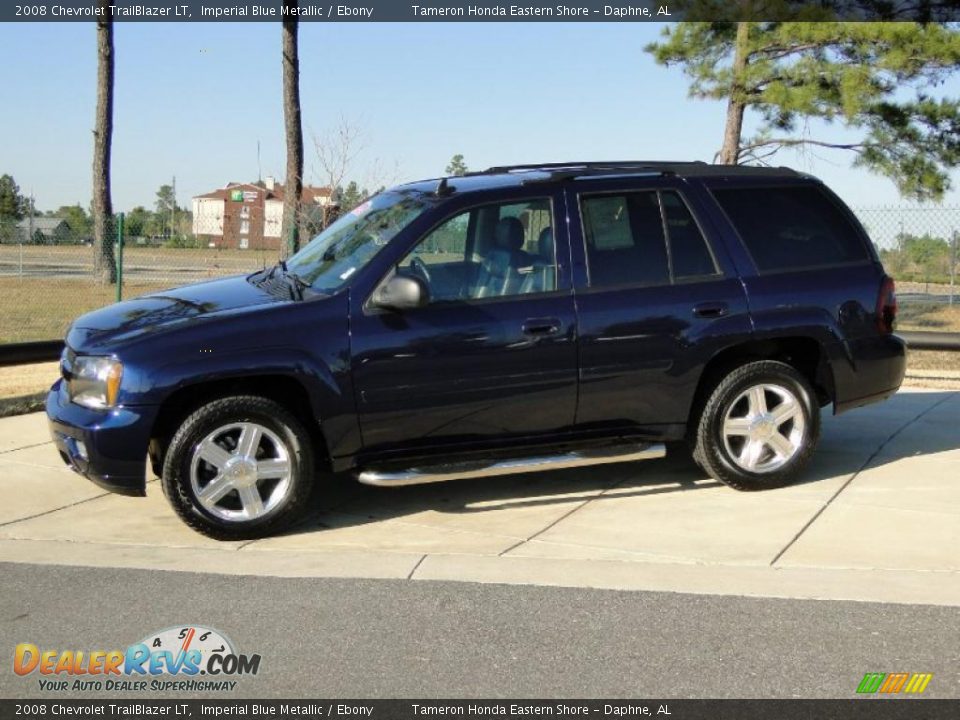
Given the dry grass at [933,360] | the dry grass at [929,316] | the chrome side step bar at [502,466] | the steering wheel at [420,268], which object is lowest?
the dry grass at [933,360]

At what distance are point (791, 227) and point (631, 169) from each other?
1071 mm

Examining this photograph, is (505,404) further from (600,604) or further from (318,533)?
(600,604)

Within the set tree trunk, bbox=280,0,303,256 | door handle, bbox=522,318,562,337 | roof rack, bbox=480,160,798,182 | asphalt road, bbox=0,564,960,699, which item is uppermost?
tree trunk, bbox=280,0,303,256

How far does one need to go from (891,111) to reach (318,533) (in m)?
15.9

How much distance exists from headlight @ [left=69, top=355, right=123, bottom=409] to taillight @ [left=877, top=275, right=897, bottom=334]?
4.54 meters

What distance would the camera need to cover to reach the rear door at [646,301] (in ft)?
22.3

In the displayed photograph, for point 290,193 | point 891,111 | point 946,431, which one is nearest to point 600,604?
point 946,431

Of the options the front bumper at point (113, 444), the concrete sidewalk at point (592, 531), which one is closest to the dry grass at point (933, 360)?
Result: the concrete sidewalk at point (592, 531)

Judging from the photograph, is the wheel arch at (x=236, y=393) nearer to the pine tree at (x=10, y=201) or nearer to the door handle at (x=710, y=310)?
the door handle at (x=710, y=310)

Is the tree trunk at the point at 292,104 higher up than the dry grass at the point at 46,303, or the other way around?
the tree trunk at the point at 292,104

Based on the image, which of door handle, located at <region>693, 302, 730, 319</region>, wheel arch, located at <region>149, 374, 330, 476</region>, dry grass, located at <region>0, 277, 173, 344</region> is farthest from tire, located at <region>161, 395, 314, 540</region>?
dry grass, located at <region>0, 277, 173, 344</region>

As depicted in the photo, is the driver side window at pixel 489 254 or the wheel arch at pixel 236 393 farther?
the driver side window at pixel 489 254
